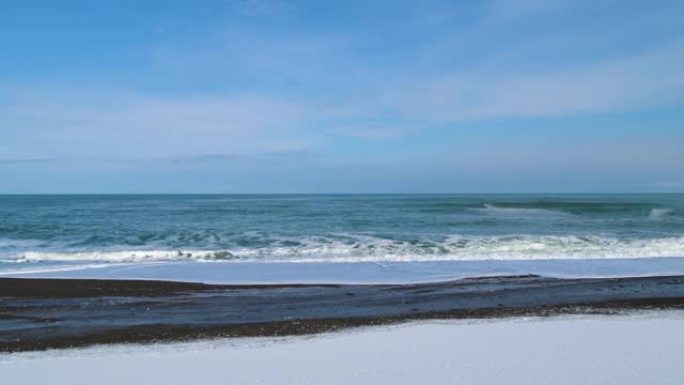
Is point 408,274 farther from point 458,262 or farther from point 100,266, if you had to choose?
point 100,266

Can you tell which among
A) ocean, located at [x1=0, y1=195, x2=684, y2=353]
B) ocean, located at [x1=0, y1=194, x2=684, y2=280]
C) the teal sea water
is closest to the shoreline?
ocean, located at [x1=0, y1=195, x2=684, y2=353]

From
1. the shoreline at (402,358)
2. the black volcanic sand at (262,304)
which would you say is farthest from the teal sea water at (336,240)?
the shoreline at (402,358)

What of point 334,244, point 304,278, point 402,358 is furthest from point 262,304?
point 334,244

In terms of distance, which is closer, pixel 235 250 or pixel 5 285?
pixel 5 285

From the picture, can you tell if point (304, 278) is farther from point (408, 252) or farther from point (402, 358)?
point (402, 358)

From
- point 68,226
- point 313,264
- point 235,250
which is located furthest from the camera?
point 68,226

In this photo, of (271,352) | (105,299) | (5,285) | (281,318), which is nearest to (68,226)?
(5,285)

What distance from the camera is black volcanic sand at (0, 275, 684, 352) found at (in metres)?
8.84

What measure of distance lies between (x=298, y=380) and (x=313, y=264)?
11428mm

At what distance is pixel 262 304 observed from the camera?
36.0 ft

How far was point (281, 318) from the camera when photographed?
9.63 metres

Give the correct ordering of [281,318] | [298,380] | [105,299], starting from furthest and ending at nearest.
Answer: [105,299] < [281,318] < [298,380]

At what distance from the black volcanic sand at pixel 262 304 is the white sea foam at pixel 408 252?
17.8 ft

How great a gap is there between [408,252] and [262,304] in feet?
34.3
